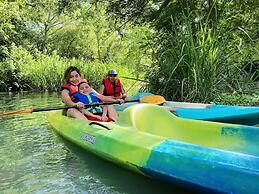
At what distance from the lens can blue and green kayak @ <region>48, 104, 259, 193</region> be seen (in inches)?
106

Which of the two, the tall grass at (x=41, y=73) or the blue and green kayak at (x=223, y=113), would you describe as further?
the tall grass at (x=41, y=73)

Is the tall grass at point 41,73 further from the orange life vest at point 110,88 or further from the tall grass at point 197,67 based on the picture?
the tall grass at point 197,67

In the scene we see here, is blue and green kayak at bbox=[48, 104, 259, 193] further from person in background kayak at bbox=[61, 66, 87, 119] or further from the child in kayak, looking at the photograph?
the child in kayak

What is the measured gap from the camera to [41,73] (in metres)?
18.3

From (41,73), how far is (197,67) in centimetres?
1275

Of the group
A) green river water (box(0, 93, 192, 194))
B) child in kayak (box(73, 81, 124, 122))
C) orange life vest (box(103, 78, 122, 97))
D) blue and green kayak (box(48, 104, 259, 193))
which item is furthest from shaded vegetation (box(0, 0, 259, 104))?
green river water (box(0, 93, 192, 194))

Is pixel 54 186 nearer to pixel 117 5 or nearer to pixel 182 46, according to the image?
pixel 182 46

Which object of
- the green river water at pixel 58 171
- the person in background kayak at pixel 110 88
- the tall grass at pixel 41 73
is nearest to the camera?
the green river water at pixel 58 171

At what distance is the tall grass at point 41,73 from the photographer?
18.0 meters

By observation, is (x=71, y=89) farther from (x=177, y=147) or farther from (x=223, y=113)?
(x=177, y=147)

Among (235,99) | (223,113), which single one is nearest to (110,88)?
(235,99)

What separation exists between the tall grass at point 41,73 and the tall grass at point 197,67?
31.7ft

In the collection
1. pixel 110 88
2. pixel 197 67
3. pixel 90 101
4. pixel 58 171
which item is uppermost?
pixel 197 67

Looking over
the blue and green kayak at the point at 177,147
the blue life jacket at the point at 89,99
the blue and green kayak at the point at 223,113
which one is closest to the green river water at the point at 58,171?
the blue and green kayak at the point at 177,147
